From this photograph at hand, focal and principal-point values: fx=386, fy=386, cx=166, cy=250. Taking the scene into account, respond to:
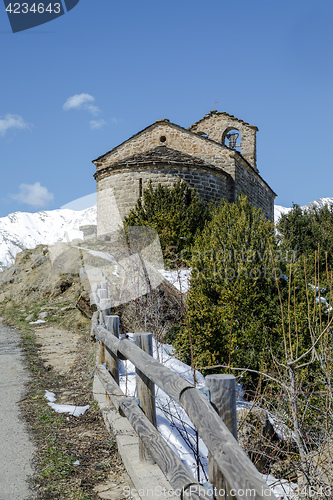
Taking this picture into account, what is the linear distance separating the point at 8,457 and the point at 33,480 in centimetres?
54

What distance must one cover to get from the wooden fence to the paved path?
3.34ft

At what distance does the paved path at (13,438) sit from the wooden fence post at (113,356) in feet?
3.73

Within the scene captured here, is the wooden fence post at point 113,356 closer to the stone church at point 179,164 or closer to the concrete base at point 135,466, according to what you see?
the concrete base at point 135,466

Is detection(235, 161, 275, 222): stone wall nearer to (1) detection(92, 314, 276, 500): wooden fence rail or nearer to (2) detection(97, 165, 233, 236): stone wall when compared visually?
(2) detection(97, 165, 233, 236): stone wall

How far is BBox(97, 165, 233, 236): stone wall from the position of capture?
51.9ft

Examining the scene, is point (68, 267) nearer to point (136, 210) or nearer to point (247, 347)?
point (136, 210)

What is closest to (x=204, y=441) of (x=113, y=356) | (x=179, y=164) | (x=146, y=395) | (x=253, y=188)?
(x=146, y=395)

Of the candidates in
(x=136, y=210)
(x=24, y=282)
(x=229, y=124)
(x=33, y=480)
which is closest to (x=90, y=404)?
(x=33, y=480)

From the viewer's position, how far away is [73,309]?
1297cm

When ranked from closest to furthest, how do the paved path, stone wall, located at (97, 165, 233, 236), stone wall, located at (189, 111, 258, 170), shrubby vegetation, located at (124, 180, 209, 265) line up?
the paved path → shrubby vegetation, located at (124, 180, 209, 265) → stone wall, located at (97, 165, 233, 236) → stone wall, located at (189, 111, 258, 170)

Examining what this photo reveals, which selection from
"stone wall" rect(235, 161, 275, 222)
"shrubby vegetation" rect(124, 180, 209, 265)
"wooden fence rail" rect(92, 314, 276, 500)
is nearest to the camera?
"wooden fence rail" rect(92, 314, 276, 500)

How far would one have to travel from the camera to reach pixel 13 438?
13.3 feet

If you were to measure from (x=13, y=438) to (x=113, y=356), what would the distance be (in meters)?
1.35

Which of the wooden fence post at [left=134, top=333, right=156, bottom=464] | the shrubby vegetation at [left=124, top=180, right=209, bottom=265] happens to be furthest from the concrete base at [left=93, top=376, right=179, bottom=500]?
the shrubby vegetation at [left=124, top=180, right=209, bottom=265]
